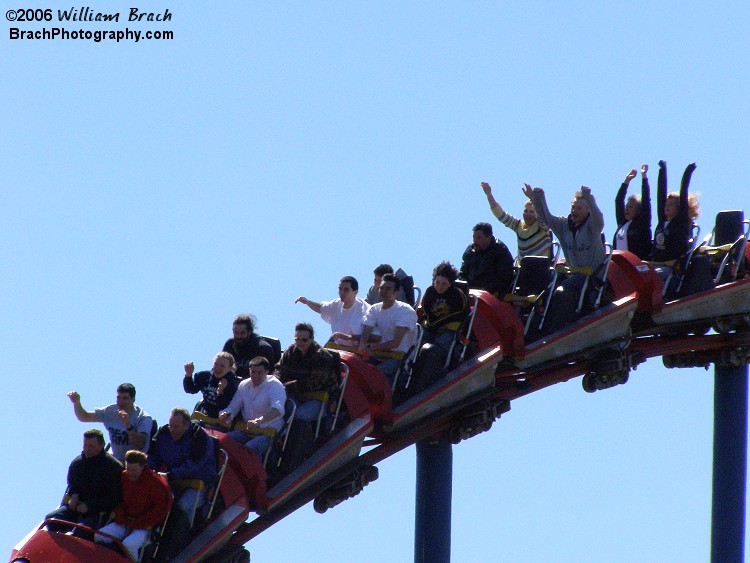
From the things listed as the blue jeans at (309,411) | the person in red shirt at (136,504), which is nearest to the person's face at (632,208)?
the blue jeans at (309,411)

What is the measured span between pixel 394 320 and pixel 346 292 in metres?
0.41

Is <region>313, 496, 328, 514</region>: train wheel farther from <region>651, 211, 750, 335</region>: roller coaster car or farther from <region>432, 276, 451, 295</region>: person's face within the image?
<region>651, 211, 750, 335</region>: roller coaster car

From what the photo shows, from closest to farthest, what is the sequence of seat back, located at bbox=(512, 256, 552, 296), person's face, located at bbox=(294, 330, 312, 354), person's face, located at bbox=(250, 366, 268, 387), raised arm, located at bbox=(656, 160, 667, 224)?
person's face, located at bbox=(250, 366, 268, 387), person's face, located at bbox=(294, 330, 312, 354), seat back, located at bbox=(512, 256, 552, 296), raised arm, located at bbox=(656, 160, 667, 224)

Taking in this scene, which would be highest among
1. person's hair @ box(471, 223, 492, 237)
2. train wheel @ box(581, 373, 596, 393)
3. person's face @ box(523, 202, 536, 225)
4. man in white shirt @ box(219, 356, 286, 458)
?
person's face @ box(523, 202, 536, 225)

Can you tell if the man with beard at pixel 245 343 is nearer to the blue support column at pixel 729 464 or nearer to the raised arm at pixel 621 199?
the raised arm at pixel 621 199

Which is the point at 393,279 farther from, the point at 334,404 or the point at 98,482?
the point at 98,482

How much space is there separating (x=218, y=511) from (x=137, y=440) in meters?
0.65

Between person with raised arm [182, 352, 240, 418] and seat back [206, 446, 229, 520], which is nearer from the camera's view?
seat back [206, 446, 229, 520]

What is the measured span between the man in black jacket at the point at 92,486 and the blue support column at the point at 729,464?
6.54 metres

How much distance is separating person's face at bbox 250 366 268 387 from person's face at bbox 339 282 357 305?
1.36 meters

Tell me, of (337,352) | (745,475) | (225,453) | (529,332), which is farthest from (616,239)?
(225,453)

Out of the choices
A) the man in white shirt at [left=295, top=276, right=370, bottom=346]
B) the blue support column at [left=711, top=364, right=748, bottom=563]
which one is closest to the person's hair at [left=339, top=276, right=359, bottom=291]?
the man in white shirt at [left=295, top=276, right=370, bottom=346]

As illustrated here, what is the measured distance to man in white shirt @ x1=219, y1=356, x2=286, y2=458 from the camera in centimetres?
1131

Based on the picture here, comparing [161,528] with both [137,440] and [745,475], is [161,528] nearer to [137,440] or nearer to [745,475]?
[137,440]
